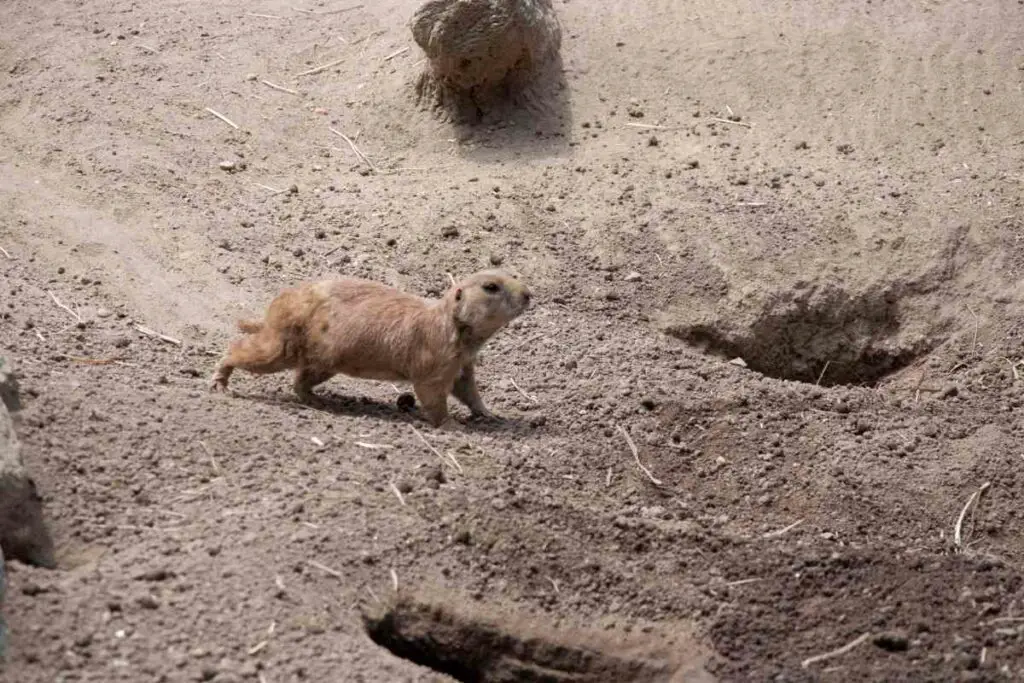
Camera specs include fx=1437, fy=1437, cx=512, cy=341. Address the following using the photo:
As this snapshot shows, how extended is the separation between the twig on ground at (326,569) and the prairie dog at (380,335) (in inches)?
68.2

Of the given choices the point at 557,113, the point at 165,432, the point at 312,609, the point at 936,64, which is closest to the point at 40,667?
the point at 312,609

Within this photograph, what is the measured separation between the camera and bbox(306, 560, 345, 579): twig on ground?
540 centimetres

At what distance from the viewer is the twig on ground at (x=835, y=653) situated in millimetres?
5574

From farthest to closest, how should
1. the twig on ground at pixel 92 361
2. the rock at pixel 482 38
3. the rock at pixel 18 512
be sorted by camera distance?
the rock at pixel 482 38 → the twig on ground at pixel 92 361 → the rock at pixel 18 512

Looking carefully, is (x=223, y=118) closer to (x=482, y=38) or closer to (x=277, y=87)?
(x=277, y=87)

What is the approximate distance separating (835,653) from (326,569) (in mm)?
2005

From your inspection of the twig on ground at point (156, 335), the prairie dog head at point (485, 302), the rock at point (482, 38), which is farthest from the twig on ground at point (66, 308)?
the rock at point (482, 38)

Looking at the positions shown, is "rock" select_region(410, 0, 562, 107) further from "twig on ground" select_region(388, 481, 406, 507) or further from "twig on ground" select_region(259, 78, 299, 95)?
"twig on ground" select_region(388, 481, 406, 507)

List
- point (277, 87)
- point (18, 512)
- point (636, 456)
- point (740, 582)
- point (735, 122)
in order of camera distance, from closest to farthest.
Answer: point (18, 512)
point (740, 582)
point (636, 456)
point (735, 122)
point (277, 87)

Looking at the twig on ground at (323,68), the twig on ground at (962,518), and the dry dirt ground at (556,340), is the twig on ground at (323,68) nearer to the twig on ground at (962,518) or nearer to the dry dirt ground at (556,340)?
the dry dirt ground at (556,340)

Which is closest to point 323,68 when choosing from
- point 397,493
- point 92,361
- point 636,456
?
point 92,361

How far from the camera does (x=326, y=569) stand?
541cm

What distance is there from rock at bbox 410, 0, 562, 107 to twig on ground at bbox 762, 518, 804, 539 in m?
4.52

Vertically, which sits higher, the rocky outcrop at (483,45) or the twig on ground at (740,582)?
the rocky outcrop at (483,45)
